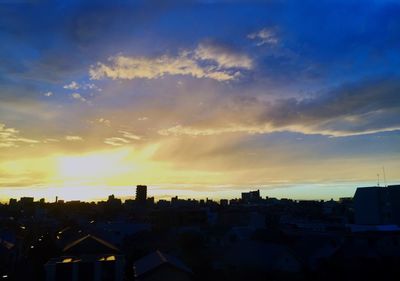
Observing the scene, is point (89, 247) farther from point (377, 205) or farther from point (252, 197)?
point (252, 197)

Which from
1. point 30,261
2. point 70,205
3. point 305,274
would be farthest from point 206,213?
point 70,205

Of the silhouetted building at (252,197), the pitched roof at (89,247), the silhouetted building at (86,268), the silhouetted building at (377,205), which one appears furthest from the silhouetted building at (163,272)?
the silhouetted building at (252,197)

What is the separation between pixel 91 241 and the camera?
111ft

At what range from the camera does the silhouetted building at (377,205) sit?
69125 mm

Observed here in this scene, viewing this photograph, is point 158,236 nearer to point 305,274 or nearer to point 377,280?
point 305,274

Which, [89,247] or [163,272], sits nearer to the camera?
[163,272]

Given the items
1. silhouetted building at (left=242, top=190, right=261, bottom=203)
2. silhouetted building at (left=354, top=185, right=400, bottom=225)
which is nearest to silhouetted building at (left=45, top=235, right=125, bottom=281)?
silhouetted building at (left=354, top=185, right=400, bottom=225)

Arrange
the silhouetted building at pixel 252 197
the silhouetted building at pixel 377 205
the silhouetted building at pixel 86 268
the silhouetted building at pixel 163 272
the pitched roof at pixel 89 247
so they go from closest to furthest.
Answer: the silhouetted building at pixel 163 272, the silhouetted building at pixel 86 268, the pitched roof at pixel 89 247, the silhouetted building at pixel 377 205, the silhouetted building at pixel 252 197

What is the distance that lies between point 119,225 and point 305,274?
39.3 meters

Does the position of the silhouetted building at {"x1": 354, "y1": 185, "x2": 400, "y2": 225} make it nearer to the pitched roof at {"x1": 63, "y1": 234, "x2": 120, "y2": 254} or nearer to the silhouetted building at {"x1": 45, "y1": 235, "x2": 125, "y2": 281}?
the pitched roof at {"x1": 63, "y1": 234, "x2": 120, "y2": 254}

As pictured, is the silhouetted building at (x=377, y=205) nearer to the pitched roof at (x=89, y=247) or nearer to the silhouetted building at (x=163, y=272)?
the silhouetted building at (x=163, y=272)

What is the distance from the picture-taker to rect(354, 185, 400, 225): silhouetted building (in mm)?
69125

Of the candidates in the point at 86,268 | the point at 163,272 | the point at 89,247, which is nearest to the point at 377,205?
the point at 163,272

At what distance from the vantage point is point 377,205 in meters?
70.8
